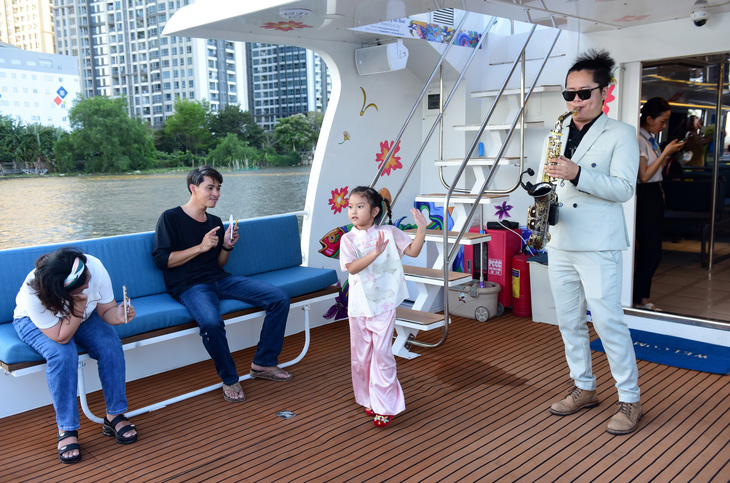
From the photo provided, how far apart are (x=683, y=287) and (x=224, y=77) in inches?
183

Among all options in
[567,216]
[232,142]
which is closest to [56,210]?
[232,142]

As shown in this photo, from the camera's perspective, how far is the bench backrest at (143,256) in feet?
11.1

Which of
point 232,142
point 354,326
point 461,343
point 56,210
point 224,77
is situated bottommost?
point 461,343

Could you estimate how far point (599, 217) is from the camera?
2.95 meters

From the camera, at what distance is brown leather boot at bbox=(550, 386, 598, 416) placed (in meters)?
3.29

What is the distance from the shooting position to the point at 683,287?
566 centimetres

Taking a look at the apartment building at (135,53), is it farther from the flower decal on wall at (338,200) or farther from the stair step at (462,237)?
the stair step at (462,237)

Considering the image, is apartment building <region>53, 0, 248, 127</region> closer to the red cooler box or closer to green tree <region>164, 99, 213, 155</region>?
green tree <region>164, 99, 213, 155</region>

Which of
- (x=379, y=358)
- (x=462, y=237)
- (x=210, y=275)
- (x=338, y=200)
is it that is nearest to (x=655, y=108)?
(x=462, y=237)

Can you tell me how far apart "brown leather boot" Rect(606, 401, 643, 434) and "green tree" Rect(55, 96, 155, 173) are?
3768mm

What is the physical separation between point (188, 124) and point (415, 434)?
320 centimetres

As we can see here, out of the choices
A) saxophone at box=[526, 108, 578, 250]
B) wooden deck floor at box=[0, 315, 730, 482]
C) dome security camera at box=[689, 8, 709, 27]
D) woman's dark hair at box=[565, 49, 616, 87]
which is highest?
dome security camera at box=[689, 8, 709, 27]

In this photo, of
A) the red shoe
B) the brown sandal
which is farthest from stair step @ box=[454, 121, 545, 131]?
the brown sandal

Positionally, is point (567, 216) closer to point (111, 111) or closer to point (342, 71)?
point (342, 71)
